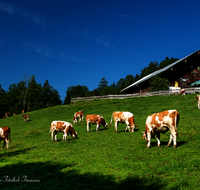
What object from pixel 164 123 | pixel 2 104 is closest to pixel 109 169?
pixel 164 123

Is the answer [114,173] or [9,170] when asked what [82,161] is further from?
[9,170]

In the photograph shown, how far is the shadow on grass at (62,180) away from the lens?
251 inches

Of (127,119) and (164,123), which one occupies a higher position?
(127,119)

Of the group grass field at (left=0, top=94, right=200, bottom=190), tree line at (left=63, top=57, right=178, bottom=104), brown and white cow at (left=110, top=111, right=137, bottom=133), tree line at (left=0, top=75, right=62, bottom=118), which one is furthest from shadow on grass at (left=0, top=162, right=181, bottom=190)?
tree line at (left=63, top=57, right=178, bottom=104)

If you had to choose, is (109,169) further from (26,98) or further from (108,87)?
(108,87)

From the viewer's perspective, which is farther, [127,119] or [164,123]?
[127,119]

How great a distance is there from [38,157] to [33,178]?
3537 mm

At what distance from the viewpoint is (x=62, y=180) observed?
7172mm

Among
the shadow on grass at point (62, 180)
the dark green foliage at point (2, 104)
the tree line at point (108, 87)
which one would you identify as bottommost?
A: the shadow on grass at point (62, 180)

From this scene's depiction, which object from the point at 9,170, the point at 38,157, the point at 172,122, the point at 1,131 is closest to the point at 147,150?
the point at 172,122

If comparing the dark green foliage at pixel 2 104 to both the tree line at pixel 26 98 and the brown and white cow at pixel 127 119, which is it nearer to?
the tree line at pixel 26 98

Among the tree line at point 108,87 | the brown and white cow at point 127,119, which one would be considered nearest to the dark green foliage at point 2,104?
the tree line at point 108,87

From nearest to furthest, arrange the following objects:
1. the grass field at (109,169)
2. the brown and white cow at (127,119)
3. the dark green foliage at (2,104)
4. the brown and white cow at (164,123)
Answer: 1. the grass field at (109,169)
2. the brown and white cow at (164,123)
3. the brown and white cow at (127,119)
4. the dark green foliage at (2,104)

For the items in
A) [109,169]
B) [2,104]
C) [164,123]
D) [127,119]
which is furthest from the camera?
[2,104]
